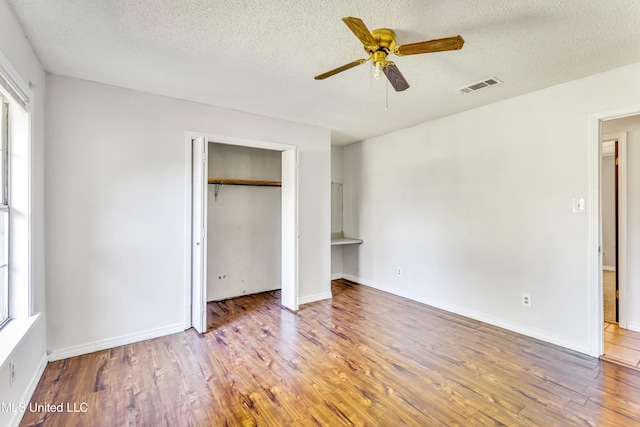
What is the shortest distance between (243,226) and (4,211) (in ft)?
8.56

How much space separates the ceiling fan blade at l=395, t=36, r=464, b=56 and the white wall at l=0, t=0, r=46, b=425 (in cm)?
224

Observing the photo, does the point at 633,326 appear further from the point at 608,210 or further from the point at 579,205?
the point at 608,210

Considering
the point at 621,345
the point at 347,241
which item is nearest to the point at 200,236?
the point at 347,241

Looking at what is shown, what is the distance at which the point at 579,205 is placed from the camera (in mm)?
2725

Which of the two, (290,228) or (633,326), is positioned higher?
(290,228)

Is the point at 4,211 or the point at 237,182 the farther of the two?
the point at 237,182

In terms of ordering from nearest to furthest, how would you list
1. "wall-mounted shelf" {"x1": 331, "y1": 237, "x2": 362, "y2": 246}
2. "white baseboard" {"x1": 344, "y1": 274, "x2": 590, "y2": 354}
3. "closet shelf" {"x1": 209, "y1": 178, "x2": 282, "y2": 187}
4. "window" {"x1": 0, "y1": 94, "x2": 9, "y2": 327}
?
"window" {"x1": 0, "y1": 94, "x2": 9, "y2": 327} → "white baseboard" {"x1": 344, "y1": 274, "x2": 590, "y2": 354} → "closet shelf" {"x1": 209, "y1": 178, "x2": 282, "y2": 187} → "wall-mounted shelf" {"x1": 331, "y1": 237, "x2": 362, "y2": 246}

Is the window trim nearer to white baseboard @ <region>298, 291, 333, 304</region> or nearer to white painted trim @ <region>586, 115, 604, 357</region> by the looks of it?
white baseboard @ <region>298, 291, 333, 304</region>

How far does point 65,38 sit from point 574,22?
3.32 meters

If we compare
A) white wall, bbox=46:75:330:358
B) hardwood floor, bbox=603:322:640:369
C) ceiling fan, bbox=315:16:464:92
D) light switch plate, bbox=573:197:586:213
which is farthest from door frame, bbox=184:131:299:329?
hardwood floor, bbox=603:322:640:369

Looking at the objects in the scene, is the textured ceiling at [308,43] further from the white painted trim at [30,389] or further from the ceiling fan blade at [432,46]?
the white painted trim at [30,389]

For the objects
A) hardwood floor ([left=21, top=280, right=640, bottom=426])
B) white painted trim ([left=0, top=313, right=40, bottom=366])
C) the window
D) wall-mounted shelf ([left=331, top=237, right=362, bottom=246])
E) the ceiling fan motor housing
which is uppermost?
the ceiling fan motor housing

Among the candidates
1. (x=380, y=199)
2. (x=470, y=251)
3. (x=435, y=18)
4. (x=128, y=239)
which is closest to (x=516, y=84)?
(x=435, y=18)

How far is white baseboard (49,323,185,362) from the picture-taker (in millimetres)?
2598
